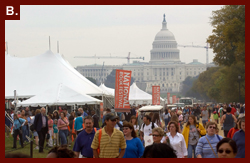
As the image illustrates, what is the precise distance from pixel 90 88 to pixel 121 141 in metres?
28.8

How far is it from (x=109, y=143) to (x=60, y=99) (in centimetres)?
2064

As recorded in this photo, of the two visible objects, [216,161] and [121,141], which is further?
[121,141]

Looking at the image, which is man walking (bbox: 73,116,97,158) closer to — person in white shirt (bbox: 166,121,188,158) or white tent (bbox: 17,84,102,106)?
person in white shirt (bbox: 166,121,188,158)

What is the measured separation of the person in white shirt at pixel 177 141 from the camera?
327 inches

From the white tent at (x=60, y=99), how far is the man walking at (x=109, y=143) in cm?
2006

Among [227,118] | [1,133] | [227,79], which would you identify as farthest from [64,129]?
[227,79]

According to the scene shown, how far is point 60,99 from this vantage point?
27188mm

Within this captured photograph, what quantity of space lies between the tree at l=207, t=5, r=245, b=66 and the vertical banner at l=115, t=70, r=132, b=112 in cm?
1331

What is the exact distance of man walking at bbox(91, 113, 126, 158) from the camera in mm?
6762

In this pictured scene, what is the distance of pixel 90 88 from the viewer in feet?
116

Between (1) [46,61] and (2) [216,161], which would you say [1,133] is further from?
(1) [46,61]

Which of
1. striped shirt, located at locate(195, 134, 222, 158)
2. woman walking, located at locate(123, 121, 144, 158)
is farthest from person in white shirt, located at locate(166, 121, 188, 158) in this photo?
woman walking, located at locate(123, 121, 144, 158)

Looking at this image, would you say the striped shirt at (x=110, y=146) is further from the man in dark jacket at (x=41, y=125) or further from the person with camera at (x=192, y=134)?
the man in dark jacket at (x=41, y=125)

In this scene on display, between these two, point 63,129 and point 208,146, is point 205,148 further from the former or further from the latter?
point 63,129
